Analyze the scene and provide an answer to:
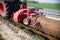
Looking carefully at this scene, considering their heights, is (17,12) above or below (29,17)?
above

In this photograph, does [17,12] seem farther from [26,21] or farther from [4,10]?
[4,10]

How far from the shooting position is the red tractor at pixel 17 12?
5434mm

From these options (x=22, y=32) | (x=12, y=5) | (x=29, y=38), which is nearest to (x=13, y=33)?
(x=22, y=32)

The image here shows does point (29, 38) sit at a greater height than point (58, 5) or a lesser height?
lesser

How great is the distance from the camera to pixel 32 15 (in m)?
5.24

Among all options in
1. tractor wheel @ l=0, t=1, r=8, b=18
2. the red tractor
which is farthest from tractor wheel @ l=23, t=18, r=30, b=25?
tractor wheel @ l=0, t=1, r=8, b=18

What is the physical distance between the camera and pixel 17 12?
224 inches

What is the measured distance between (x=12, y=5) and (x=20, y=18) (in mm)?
960

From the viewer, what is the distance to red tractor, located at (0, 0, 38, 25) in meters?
5.43

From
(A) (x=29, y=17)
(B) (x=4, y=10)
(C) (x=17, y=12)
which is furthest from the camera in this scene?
(B) (x=4, y=10)

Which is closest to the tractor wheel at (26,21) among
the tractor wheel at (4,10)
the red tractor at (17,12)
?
the red tractor at (17,12)

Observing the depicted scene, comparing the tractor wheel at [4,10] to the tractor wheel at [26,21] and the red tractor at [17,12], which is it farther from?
the tractor wheel at [26,21]

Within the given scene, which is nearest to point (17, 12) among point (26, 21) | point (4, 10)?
point (26, 21)

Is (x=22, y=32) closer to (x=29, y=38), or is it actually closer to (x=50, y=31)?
(x=29, y=38)
